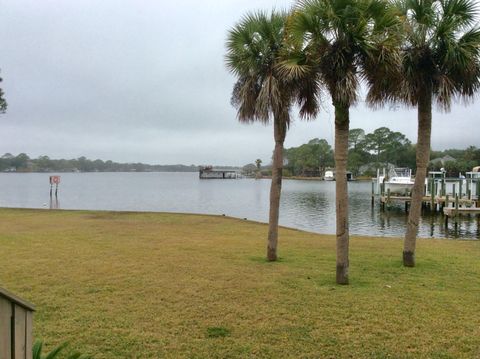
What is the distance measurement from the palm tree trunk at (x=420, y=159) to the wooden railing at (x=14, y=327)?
27.6 ft

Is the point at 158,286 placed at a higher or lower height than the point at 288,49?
lower

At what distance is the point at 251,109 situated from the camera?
9523 mm

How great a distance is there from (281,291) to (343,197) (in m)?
2.01

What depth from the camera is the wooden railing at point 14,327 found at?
7.72 ft

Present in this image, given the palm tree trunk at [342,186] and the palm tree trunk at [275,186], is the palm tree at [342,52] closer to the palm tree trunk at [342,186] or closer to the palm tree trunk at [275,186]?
the palm tree trunk at [342,186]

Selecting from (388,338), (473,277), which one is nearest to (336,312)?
(388,338)

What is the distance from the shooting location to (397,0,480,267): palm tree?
8.09 metres

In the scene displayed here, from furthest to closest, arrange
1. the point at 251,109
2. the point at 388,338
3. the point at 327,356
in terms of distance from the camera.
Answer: the point at 251,109 → the point at 388,338 → the point at 327,356

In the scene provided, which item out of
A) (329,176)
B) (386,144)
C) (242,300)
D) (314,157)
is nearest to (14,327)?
(242,300)

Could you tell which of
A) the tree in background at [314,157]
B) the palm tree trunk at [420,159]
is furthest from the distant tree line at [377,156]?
the palm tree trunk at [420,159]

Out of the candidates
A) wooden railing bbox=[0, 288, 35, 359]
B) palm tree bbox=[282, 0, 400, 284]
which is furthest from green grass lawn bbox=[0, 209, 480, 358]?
wooden railing bbox=[0, 288, 35, 359]

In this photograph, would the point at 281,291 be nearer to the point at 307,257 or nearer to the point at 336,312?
the point at 336,312

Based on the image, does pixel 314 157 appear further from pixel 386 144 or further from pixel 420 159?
pixel 420 159

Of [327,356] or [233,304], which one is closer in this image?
[327,356]
